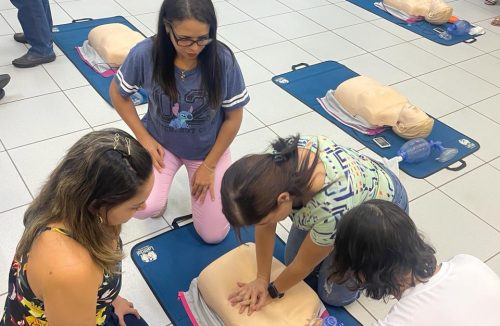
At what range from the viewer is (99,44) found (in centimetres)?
295

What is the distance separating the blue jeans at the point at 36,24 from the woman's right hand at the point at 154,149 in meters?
1.46

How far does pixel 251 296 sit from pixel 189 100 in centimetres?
77

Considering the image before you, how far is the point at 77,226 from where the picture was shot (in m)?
0.95

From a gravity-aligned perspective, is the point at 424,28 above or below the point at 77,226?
below

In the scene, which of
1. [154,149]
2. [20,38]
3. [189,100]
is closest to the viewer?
[189,100]

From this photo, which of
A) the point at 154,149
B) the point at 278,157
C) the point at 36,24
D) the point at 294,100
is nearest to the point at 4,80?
the point at 36,24

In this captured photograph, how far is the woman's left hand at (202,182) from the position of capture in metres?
1.90

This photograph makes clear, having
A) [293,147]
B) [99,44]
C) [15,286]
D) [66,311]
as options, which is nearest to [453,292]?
[293,147]

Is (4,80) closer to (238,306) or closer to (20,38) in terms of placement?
(20,38)

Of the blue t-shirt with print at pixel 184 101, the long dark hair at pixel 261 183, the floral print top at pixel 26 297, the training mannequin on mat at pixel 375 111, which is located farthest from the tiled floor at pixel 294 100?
the long dark hair at pixel 261 183

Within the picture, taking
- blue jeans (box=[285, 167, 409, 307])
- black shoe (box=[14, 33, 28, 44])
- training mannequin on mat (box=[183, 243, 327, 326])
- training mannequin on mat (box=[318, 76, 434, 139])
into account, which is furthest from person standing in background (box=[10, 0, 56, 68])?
blue jeans (box=[285, 167, 409, 307])

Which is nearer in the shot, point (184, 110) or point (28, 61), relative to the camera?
point (184, 110)

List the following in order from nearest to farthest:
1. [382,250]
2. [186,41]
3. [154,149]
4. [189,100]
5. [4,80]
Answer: [382,250] → [186,41] → [189,100] → [154,149] → [4,80]

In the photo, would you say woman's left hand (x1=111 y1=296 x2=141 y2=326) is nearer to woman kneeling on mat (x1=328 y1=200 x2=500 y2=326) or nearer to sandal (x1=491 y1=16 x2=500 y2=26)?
woman kneeling on mat (x1=328 y1=200 x2=500 y2=326)
